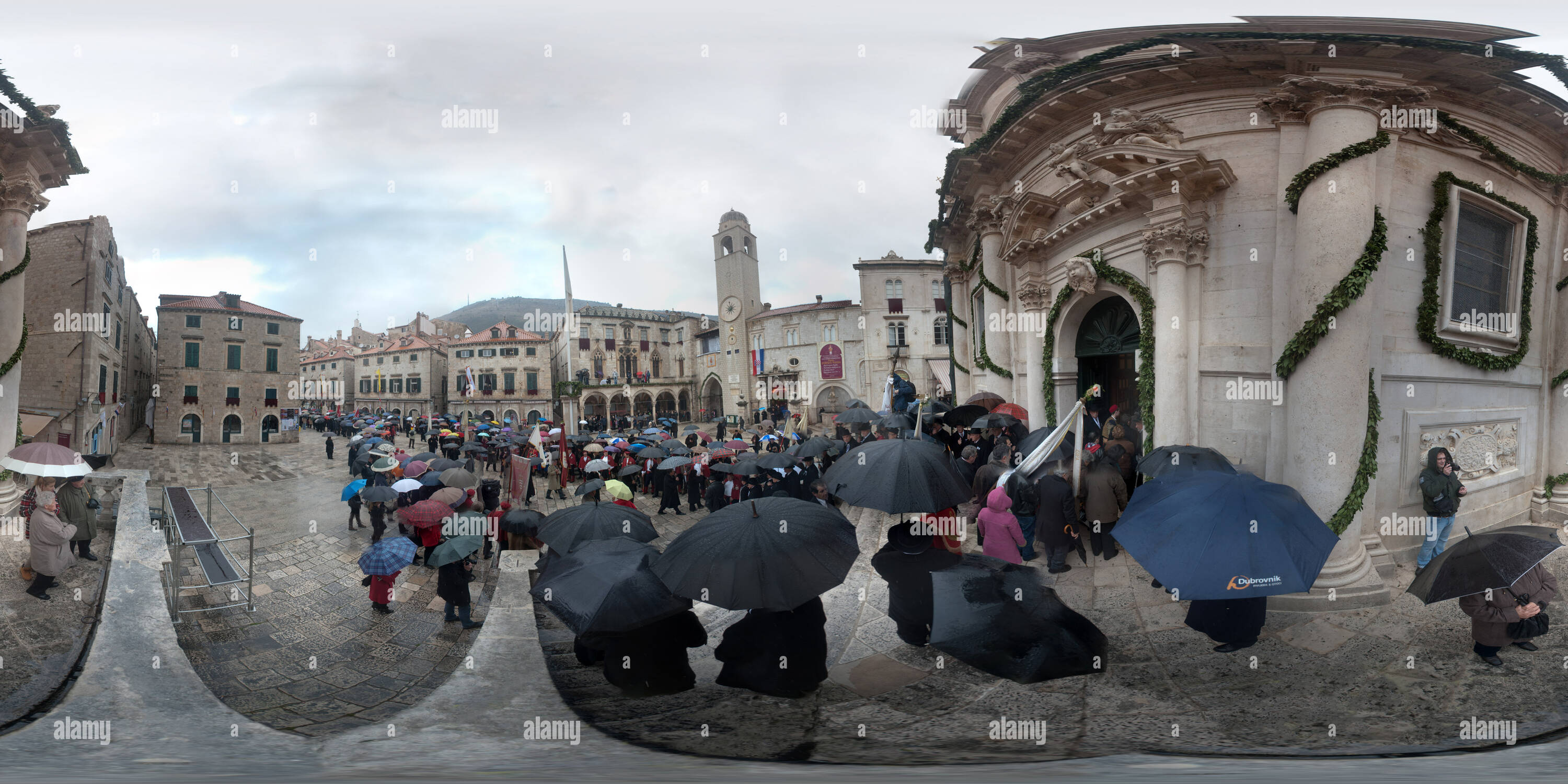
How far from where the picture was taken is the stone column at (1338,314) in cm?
684

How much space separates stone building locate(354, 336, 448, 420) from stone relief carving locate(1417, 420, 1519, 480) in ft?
198

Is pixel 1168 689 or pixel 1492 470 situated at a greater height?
pixel 1492 470

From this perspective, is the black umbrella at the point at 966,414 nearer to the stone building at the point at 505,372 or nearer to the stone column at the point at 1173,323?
the stone column at the point at 1173,323

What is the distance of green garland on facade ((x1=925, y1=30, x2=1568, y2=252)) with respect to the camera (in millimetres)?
6945

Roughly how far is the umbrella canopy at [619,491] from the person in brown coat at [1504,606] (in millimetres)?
10013

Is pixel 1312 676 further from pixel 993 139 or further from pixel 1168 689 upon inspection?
pixel 993 139

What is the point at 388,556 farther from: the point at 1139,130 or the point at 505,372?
the point at 505,372

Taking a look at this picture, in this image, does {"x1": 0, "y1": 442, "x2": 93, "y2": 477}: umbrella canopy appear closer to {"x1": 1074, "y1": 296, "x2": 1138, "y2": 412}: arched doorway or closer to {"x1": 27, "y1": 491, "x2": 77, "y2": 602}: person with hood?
{"x1": 27, "y1": 491, "x2": 77, "y2": 602}: person with hood

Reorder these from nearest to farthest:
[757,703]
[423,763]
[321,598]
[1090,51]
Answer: [423,763], [757,703], [321,598], [1090,51]

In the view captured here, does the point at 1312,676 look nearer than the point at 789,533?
No

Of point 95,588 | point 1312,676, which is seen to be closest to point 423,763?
point 95,588

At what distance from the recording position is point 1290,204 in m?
7.42

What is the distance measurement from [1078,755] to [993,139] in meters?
11.5

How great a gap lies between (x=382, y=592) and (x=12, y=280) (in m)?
9.08
